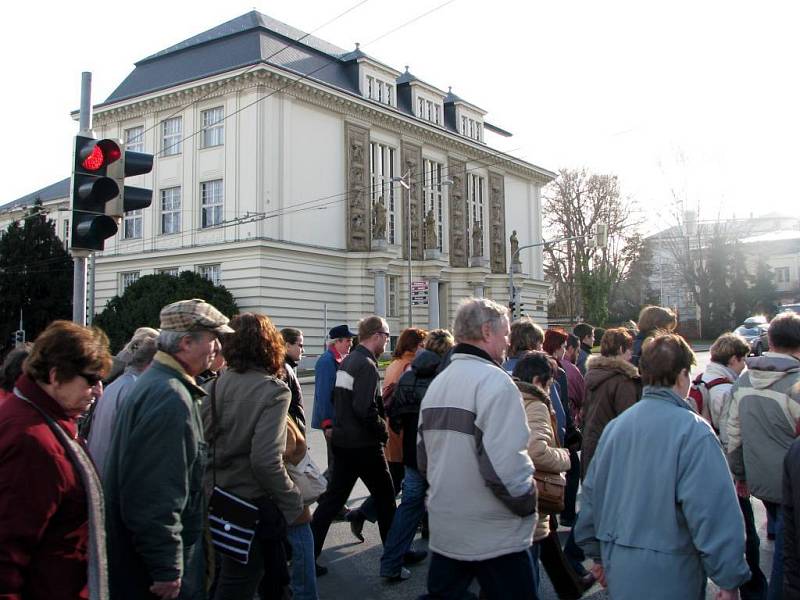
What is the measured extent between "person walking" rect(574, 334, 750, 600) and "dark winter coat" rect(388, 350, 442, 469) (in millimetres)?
3027

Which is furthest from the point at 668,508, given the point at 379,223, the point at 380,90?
the point at 380,90

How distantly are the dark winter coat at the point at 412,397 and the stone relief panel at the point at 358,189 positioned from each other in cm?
3308

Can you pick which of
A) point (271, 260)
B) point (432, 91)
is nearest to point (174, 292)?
point (271, 260)

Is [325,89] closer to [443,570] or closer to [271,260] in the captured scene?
[271,260]

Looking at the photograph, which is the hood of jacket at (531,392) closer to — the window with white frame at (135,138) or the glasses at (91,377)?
the glasses at (91,377)

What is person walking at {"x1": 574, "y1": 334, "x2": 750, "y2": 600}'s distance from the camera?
→ 3297mm

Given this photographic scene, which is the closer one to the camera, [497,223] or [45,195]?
[497,223]

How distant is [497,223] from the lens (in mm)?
51531

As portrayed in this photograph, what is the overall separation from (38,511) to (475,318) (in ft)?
7.80

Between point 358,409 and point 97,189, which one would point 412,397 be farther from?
point 97,189

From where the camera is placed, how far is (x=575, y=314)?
5834cm

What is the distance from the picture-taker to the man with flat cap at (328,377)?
7762 millimetres

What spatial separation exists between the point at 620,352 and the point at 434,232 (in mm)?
38004

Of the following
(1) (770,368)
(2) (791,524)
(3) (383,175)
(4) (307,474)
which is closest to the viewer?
(2) (791,524)
